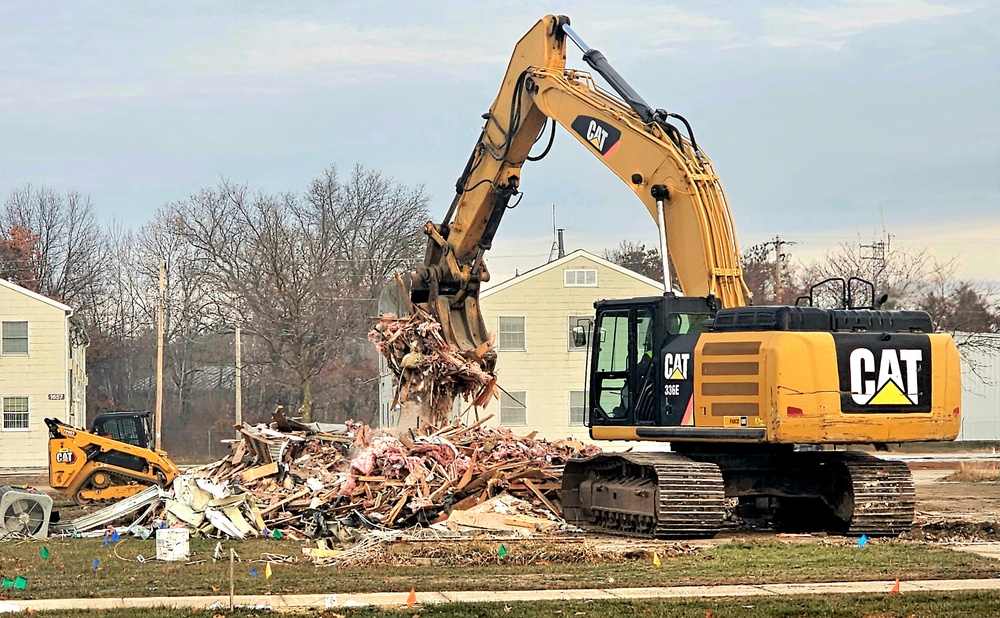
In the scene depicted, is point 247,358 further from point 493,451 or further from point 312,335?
point 493,451

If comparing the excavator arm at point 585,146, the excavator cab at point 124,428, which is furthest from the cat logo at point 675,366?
the excavator cab at point 124,428

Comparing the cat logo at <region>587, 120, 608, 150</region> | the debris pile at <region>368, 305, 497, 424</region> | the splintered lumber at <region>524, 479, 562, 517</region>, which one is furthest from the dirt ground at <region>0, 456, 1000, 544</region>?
the debris pile at <region>368, 305, 497, 424</region>

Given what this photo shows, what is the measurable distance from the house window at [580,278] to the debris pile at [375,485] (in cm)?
2517

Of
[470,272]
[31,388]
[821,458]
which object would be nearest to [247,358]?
[31,388]

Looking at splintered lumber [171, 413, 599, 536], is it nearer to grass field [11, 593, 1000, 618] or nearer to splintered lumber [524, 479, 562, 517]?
splintered lumber [524, 479, 562, 517]

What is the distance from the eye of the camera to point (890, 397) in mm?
17000

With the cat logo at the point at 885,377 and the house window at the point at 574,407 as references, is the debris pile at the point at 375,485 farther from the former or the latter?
the house window at the point at 574,407

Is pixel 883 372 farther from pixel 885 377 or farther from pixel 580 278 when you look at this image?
pixel 580 278

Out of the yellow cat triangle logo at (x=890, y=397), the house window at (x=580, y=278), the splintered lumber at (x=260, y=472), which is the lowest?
the splintered lumber at (x=260, y=472)

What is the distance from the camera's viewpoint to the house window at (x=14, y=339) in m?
50.8

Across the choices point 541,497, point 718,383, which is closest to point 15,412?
point 541,497

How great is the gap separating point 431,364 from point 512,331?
84.5 ft

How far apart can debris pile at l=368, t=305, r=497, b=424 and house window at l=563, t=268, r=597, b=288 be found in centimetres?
2544

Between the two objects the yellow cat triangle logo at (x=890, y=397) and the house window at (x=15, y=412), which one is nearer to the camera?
the yellow cat triangle logo at (x=890, y=397)
